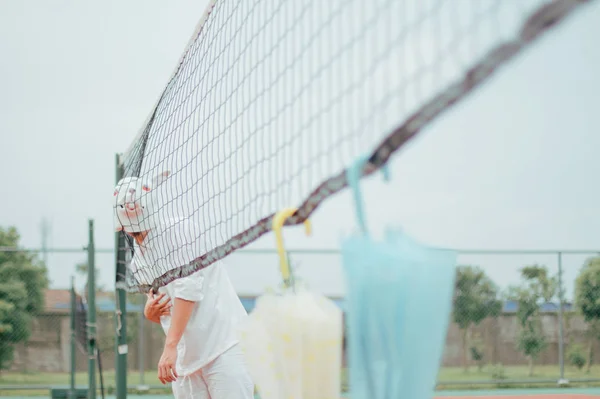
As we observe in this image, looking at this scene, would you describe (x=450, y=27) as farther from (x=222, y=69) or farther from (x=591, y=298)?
(x=591, y=298)

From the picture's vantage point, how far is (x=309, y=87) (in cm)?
189

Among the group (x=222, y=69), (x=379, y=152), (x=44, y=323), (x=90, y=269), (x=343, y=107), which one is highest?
(x=222, y=69)

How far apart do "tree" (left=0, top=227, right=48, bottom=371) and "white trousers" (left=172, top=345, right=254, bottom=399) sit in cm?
632

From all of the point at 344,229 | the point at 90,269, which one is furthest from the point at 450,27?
the point at 90,269

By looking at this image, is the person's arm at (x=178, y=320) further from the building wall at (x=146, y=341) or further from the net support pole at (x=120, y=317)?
the building wall at (x=146, y=341)

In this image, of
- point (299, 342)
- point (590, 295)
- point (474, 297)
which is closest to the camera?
point (299, 342)

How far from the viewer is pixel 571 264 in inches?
377

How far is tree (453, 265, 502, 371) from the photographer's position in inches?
380

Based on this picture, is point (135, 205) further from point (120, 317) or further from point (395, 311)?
point (395, 311)

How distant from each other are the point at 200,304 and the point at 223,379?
30 cm

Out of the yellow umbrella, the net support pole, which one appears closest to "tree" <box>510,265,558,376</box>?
the net support pole

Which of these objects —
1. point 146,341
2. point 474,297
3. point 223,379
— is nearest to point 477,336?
point 474,297

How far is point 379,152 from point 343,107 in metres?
0.39

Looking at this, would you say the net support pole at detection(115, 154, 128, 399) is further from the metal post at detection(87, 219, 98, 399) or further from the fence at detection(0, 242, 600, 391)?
the fence at detection(0, 242, 600, 391)
